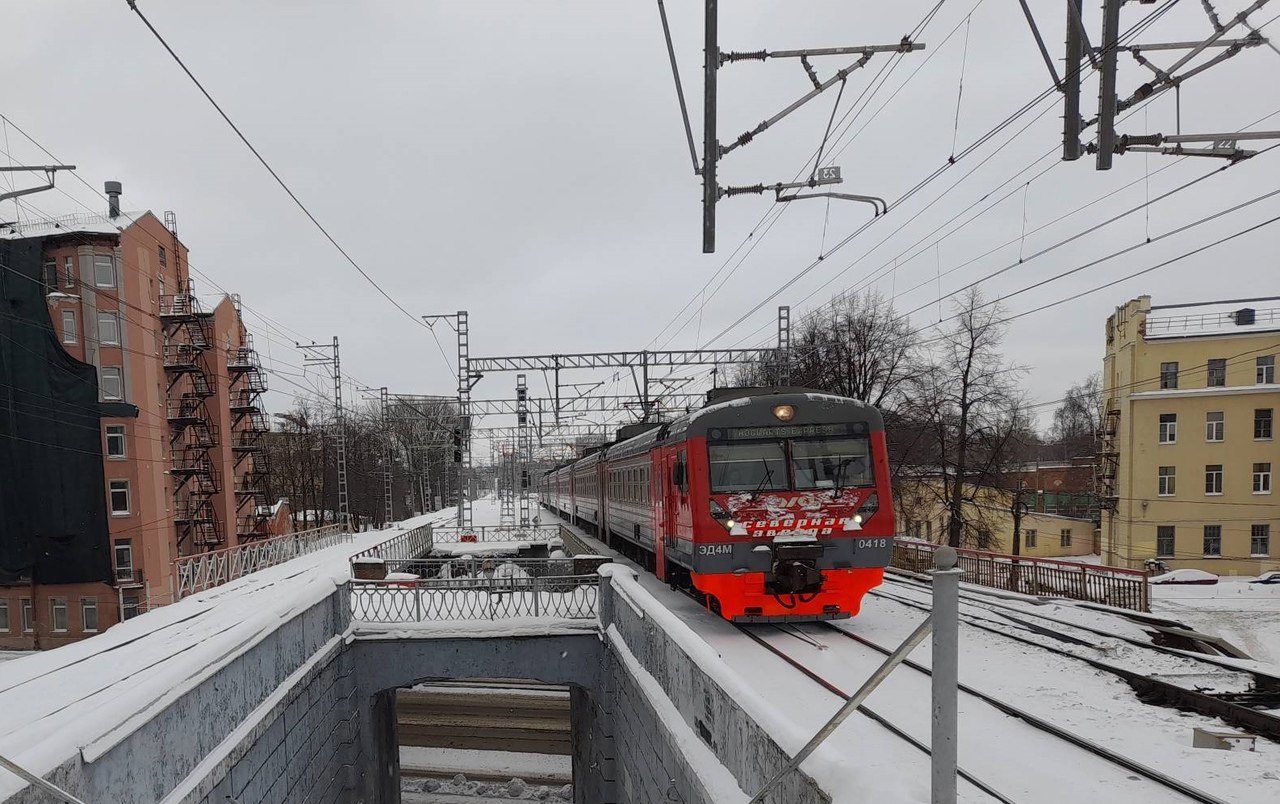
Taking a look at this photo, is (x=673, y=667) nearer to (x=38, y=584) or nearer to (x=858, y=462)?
(x=858, y=462)

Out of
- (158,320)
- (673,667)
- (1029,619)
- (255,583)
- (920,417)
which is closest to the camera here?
(673,667)

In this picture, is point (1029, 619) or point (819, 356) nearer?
point (1029, 619)

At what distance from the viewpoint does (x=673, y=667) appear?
6.62m

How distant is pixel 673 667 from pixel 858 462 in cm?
438

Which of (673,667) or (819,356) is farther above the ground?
(819,356)

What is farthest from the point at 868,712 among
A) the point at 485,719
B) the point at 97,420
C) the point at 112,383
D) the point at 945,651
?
the point at 112,383

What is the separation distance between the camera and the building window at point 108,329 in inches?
1039

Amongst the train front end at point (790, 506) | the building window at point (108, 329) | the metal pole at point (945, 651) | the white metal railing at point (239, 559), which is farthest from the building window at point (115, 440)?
the metal pole at point (945, 651)

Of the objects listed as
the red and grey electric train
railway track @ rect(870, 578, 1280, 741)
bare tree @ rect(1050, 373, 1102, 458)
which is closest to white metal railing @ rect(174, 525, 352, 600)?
the red and grey electric train

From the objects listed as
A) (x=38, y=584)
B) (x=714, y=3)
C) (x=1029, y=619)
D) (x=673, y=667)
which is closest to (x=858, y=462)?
(x=1029, y=619)

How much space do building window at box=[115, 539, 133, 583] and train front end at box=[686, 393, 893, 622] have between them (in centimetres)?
2622

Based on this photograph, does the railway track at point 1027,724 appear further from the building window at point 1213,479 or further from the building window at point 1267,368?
the building window at point 1267,368

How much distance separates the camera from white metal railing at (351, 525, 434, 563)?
19.5m

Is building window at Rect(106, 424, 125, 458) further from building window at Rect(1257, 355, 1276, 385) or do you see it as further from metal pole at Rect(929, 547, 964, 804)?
building window at Rect(1257, 355, 1276, 385)
